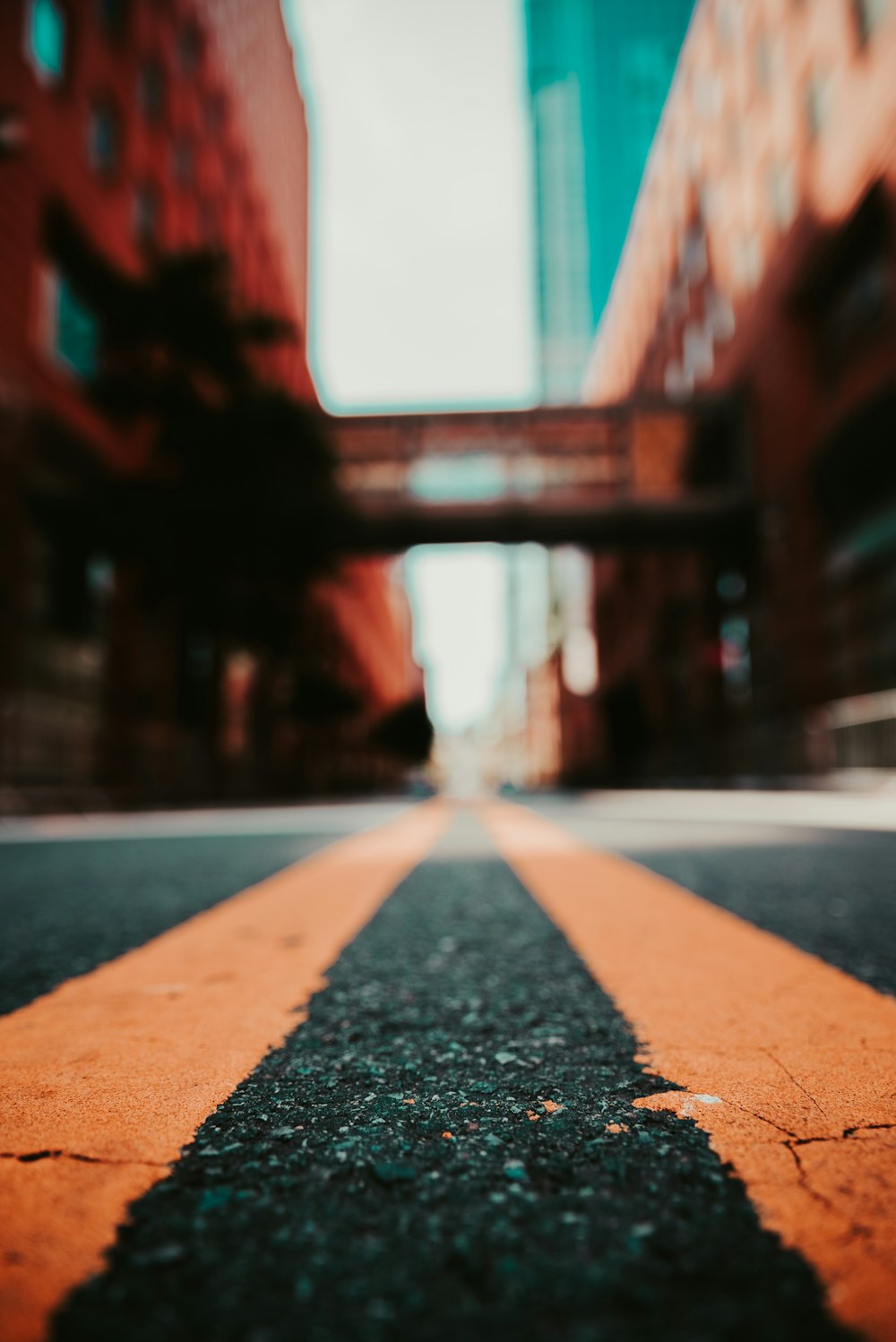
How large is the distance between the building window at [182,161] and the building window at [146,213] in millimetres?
2125

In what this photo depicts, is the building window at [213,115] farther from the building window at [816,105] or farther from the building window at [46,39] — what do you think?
the building window at [816,105]

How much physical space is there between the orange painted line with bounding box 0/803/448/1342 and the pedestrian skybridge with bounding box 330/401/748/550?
18.5 meters

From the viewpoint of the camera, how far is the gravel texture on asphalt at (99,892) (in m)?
1.96

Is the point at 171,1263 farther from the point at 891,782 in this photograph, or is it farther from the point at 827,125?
the point at 827,125

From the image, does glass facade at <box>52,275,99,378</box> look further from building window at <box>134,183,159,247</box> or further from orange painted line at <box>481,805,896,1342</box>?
orange painted line at <box>481,805,896,1342</box>

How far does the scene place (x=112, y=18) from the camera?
1709 centimetres

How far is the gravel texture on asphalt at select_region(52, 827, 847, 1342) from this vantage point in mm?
620

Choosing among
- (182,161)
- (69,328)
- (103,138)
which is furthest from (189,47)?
(69,328)

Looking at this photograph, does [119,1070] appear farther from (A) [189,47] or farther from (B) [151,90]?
(A) [189,47]

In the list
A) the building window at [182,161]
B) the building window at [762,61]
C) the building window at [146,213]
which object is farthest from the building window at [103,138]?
the building window at [762,61]

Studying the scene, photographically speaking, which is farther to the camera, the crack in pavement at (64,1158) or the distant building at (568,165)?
the distant building at (568,165)

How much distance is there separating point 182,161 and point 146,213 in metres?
3.51

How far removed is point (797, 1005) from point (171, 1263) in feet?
3.79

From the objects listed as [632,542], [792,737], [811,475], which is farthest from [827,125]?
[792,737]
